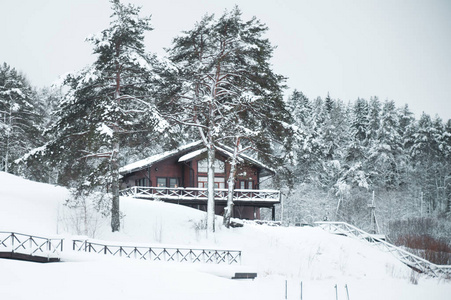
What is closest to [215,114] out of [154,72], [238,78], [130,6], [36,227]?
[238,78]

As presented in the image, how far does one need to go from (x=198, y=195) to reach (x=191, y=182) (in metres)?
1.92

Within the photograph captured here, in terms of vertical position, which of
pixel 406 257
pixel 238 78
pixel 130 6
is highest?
pixel 130 6

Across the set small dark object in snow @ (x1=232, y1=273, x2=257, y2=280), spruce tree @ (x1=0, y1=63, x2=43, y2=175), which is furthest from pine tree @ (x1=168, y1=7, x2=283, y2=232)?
spruce tree @ (x1=0, y1=63, x2=43, y2=175)

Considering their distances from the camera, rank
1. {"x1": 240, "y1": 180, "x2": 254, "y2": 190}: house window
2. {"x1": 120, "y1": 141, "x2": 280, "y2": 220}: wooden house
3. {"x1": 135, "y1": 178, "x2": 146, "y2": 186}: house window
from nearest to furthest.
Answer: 1. {"x1": 120, "y1": 141, "x2": 280, "y2": 220}: wooden house
2. {"x1": 135, "y1": 178, "x2": 146, "y2": 186}: house window
3. {"x1": 240, "y1": 180, "x2": 254, "y2": 190}: house window

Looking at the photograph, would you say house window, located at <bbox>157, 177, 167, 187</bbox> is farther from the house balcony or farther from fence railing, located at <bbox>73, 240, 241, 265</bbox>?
fence railing, located at <bbox>73, 240, 241, 265</bbox>

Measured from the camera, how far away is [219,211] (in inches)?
1391

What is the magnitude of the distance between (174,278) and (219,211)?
24056 mm

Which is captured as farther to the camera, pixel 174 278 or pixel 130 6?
pixel 130 6

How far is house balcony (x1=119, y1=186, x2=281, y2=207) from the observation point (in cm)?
3111

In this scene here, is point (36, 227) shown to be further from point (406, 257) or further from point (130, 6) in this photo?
point (406, 257)

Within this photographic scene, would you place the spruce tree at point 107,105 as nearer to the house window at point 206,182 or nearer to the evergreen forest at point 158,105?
the evergreen forest at point 158,105

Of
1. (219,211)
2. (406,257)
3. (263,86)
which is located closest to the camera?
(263,86)

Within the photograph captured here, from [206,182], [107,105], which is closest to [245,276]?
[107,105]

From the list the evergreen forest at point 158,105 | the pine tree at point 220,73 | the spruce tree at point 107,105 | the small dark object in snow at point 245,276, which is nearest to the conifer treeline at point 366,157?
the evergreen forest at point 158,105
